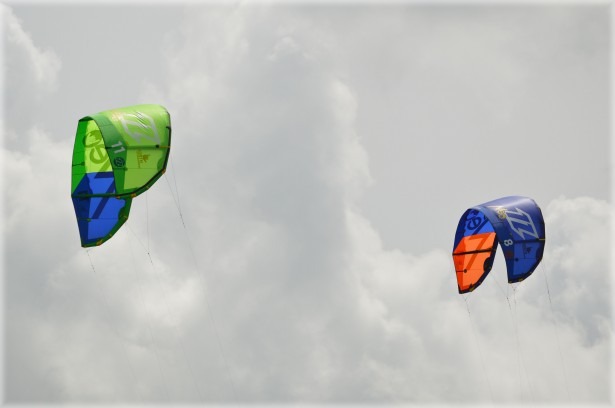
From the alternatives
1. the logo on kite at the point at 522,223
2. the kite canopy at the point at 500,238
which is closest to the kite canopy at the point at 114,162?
the kite canopy at the point at 500,238

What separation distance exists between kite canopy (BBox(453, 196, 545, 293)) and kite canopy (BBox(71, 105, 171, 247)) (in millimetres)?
22930

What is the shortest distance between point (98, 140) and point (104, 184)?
2.92 metres

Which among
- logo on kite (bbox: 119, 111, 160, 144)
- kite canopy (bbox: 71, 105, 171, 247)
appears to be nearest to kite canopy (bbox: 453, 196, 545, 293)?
kite canopy (bbox: 71, 105, 171, 247)

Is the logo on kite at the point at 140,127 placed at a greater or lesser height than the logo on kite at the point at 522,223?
greater

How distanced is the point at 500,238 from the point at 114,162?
84.4 ft

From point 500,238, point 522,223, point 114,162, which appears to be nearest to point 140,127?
point 114,162

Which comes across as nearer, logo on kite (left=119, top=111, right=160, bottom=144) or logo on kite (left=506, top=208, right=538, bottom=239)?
logo on kite (left=119, top=111, right=160, bottom=144)

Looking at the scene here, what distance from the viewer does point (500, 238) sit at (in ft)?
227

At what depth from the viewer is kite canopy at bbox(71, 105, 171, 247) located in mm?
59469

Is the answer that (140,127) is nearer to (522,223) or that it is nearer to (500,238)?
(500,238)

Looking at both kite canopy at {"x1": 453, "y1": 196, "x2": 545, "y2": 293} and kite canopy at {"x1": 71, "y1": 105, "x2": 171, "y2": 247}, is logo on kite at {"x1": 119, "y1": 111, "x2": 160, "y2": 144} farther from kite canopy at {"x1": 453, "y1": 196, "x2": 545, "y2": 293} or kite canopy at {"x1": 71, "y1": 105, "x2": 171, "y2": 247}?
kite canopy at {"x1": 453, "y1": 196, "x2": 545, "y2": 293}

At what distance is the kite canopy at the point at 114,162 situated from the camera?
195ft

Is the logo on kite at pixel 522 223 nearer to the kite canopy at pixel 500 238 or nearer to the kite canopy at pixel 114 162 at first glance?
the kite canopy at pixel 500 238

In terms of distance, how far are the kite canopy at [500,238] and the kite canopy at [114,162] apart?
22.9m
